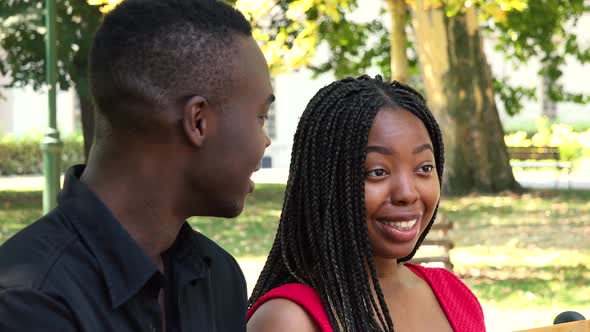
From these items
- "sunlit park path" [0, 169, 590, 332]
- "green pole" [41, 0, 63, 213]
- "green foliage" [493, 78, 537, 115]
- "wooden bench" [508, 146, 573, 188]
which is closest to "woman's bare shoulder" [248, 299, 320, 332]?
"sunlit park path" [0, 169, 590, 332]

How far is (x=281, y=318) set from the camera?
2.47 m

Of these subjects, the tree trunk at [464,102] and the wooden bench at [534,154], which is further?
the wooden bench at [534,154]

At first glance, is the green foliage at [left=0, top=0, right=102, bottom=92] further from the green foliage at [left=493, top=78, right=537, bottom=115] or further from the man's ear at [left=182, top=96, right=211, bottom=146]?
the man's ear at [left=182, top=96, right=211, bottom=146]

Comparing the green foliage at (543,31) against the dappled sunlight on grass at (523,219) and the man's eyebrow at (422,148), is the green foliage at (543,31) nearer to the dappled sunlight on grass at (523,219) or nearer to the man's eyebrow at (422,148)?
the dappled sunlight on grass at (523,219)

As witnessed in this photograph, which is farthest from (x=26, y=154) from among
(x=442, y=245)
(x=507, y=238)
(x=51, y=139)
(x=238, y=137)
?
A: (x=238, y=137)

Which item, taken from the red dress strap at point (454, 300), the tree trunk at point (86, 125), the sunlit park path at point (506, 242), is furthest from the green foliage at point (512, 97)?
the red dress strap at point (454, 300)

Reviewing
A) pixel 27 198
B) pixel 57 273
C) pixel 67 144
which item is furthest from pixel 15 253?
pixel 67 144

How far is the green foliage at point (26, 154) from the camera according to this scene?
93.4 ft

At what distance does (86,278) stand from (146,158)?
238 millimetres

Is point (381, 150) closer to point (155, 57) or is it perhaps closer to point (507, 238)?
point (155, 57)

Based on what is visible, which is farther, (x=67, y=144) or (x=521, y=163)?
(x=67, y=144)

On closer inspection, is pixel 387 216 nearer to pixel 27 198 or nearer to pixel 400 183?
pixel 400 183

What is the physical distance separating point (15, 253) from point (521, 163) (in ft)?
73.3

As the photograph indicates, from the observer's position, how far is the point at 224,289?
7.26ft
